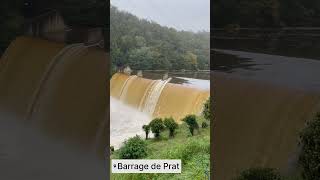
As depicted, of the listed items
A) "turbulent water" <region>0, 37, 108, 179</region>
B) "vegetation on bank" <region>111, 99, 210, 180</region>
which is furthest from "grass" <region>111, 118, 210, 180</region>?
"turbulent water" <region>0, 37, 108, 179</region>

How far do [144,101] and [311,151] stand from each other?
1678mm

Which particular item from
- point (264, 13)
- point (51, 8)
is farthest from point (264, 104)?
point (51, 8)

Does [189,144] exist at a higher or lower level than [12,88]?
lower

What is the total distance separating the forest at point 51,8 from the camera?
4570mm

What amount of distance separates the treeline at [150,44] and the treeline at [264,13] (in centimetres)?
27

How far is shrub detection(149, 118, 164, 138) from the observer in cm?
465

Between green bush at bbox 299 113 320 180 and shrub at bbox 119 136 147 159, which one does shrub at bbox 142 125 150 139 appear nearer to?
shrub at bbox 119 136 147 159

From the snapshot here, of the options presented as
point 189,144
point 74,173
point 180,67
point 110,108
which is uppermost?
point 180,67

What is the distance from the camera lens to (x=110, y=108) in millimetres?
4629

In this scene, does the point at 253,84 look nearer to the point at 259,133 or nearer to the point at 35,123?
the point at 259,133

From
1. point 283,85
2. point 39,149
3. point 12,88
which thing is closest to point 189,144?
point 283,85

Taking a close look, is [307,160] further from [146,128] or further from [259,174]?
[146,128]

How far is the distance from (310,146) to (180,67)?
1.44 m

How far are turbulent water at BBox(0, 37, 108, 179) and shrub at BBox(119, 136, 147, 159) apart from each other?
8.0 inches
